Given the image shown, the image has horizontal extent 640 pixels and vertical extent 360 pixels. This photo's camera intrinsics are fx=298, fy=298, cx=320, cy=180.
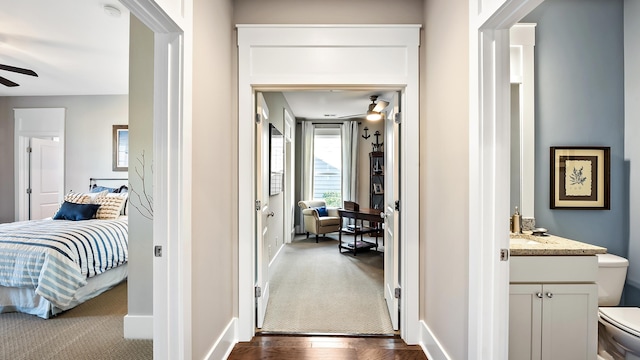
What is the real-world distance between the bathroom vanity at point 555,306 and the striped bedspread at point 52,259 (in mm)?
3425

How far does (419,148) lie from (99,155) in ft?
17.2

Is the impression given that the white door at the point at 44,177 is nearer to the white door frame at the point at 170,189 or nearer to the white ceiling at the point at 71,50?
the white ceiling at the point at 71,50

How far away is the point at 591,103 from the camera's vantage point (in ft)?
7.11

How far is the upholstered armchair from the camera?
577 centimetres

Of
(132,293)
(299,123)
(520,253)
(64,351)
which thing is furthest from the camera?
(299,123)

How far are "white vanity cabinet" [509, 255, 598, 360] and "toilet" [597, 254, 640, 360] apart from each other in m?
0.25

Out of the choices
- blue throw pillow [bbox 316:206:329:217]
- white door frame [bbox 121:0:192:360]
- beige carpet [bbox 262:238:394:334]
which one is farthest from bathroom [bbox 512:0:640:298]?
blue throw pillow [bbox 316:206:329:217]

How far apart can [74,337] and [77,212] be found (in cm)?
185

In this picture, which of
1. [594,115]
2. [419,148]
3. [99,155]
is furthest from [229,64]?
[99,155]

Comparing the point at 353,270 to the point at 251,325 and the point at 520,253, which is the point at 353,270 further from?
the point at 520,253

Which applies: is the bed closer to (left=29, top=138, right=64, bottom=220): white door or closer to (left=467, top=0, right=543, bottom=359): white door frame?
Result: (left=29, top=138, right=64, bottom=220): white door

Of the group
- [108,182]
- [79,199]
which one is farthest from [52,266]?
[108,182]

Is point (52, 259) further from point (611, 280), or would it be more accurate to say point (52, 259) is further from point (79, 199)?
point (611, 280)

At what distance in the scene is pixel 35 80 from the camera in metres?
4.38
